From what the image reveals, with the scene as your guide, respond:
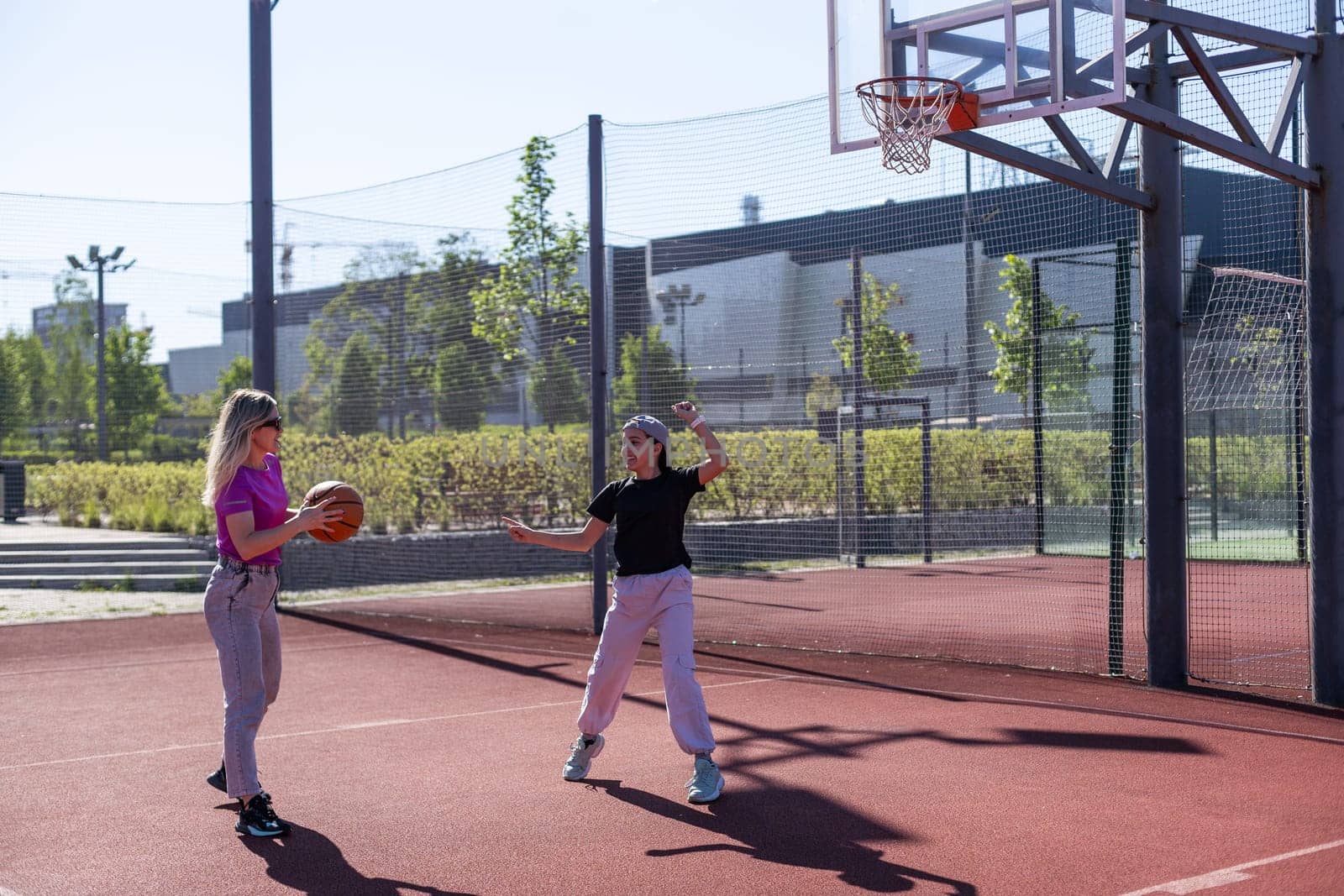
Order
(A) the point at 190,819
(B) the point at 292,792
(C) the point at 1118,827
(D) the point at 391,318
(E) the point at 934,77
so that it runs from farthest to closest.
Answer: (D) the point at 391,318 → (E) the point at 934,77 → (B) the point at 292,792 → (A) the point at 190,819 → (C) the point at 1118,827

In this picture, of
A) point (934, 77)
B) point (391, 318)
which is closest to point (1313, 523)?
point (934, 77)

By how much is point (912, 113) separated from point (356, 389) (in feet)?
30.6

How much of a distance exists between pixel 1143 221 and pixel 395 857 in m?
6.81

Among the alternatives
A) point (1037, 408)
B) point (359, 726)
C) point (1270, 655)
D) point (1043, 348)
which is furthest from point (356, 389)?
point (1270, 655)

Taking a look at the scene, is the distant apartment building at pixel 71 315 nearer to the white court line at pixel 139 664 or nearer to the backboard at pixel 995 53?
the white court line at pixel 139 664

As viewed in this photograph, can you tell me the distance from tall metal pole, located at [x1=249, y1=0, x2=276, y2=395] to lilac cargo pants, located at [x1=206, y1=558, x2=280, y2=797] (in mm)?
8373

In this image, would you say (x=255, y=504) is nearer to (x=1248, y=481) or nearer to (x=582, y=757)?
(x=582, y=757)

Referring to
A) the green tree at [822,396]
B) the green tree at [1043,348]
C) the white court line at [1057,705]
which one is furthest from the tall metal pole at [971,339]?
the white court line at [1057,705]

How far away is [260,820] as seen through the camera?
226 inches

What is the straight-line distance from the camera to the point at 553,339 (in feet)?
46.1

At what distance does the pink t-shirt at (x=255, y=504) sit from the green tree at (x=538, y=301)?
300 inches

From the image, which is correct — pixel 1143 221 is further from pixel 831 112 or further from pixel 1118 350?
pixel 831 112

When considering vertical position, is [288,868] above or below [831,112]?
below

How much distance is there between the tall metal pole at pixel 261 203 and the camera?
14234mm
